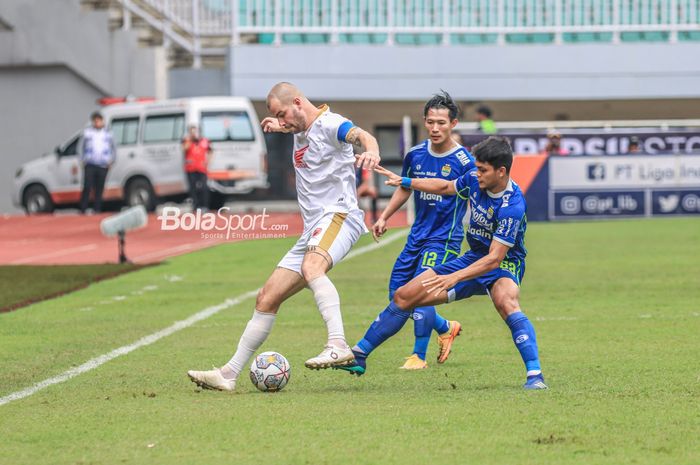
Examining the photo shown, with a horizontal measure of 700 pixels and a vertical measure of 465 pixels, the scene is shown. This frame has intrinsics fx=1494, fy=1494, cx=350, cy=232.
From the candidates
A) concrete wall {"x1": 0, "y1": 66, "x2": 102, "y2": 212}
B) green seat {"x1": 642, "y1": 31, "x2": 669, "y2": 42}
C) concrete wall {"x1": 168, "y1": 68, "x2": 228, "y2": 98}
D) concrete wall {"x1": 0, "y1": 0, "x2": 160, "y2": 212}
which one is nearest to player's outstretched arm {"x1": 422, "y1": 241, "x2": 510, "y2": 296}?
concrete wall {"x1": 0, "y1": 0, "x2": 160, "y2": 212}

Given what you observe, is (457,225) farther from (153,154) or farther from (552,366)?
(153,154)

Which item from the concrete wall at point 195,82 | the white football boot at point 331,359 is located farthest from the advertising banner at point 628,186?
the white football boot at point 331,359

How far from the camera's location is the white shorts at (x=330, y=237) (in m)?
8.79

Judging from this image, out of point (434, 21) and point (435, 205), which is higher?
point (434, 21)

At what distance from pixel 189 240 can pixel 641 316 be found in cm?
1431

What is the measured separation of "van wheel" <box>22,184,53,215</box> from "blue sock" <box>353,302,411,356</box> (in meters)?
26.0

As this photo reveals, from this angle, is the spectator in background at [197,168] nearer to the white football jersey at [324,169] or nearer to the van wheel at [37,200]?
the van wheel at [37,200]

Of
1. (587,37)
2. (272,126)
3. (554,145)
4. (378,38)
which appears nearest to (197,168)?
(554,145)

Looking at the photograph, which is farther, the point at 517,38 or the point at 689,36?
the point at 689,36

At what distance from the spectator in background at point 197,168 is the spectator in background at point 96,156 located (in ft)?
9.04

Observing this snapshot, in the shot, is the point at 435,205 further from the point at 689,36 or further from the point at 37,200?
the point at 689,36

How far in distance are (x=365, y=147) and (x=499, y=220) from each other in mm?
900

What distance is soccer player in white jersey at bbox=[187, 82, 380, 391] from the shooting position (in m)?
8.66

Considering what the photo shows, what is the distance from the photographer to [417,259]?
391 inches
